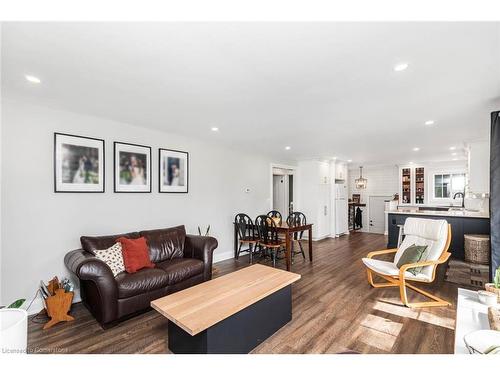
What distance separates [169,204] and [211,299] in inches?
91.6

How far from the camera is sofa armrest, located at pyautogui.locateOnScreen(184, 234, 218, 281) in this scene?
129 inches

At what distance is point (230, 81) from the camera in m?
2.09

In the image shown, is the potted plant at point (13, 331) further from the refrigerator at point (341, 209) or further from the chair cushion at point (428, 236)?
the refrigerator at point (341, 209)

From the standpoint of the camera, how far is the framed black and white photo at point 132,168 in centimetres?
332

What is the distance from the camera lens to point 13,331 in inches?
44.9

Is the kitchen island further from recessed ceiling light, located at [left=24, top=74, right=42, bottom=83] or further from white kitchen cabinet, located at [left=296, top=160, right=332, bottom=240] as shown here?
recessed ceiling light, located at [left=24, top=74, right=42, bottom=83]

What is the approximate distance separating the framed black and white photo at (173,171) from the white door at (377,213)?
23.2 ft

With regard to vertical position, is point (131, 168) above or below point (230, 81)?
below

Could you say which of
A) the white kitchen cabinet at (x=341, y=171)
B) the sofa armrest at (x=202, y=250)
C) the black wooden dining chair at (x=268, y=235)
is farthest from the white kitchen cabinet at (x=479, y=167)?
the sofa armrest at (x=202, y=250)

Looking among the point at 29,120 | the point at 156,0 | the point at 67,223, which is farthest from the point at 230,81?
the point at 67,223

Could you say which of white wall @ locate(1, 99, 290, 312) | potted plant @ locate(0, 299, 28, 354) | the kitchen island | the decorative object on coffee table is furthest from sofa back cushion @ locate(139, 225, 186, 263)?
the kitchen island

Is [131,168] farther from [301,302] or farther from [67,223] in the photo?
[301,302]

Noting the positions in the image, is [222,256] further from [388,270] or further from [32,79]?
[32,79]
